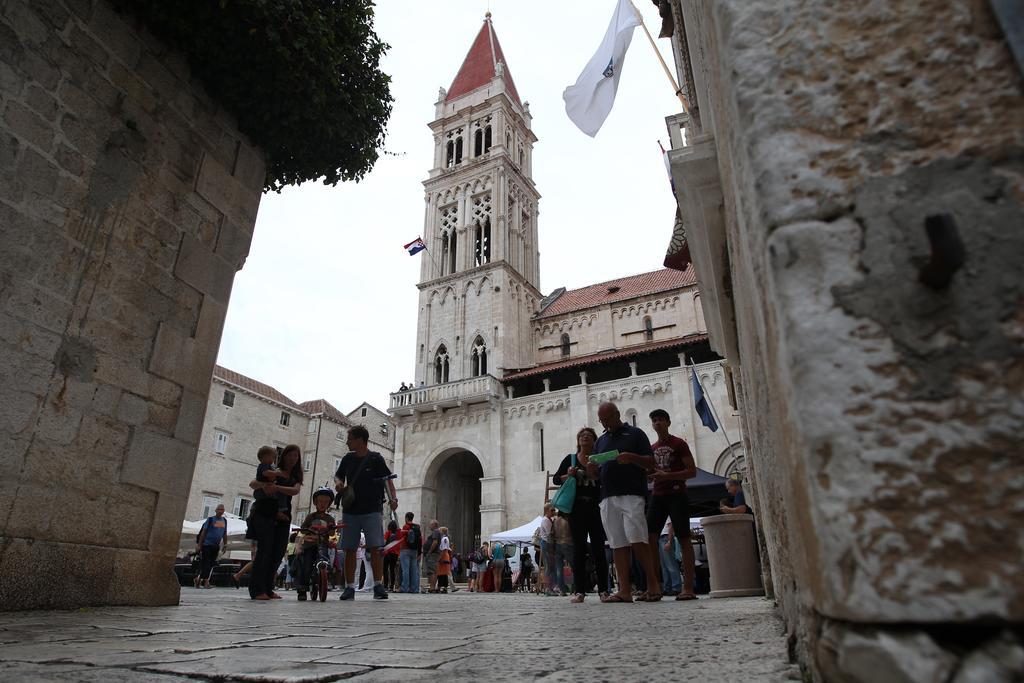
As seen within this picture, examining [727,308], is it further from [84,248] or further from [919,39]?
[84,248]

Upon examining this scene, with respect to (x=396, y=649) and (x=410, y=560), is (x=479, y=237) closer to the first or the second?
(x=410, y=560)

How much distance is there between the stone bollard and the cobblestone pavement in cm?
290

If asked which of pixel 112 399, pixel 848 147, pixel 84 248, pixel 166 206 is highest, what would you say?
pixel 166 206

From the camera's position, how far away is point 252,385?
33.8 metres

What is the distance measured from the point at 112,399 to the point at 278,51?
9.98 ft

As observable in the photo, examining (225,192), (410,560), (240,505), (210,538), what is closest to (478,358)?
(410,560)

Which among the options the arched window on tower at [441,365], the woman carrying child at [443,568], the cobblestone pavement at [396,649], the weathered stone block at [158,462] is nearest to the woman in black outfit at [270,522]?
the weathered stone block at [158,462]

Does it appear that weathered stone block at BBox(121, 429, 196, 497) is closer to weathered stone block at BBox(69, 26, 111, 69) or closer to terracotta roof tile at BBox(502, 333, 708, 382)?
weathered stone block at BBox(69, 26, 111, 69)

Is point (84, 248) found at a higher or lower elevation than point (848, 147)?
higher

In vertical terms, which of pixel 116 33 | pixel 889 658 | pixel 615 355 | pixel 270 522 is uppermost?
pixel 615 355

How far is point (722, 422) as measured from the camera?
66.3 feet

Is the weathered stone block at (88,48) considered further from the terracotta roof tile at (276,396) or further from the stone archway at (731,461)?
the terracotta roof tile at (276,396)

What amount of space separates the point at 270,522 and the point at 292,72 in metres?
4.13

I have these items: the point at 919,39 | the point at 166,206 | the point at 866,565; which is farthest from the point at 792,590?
the point at 166,206
